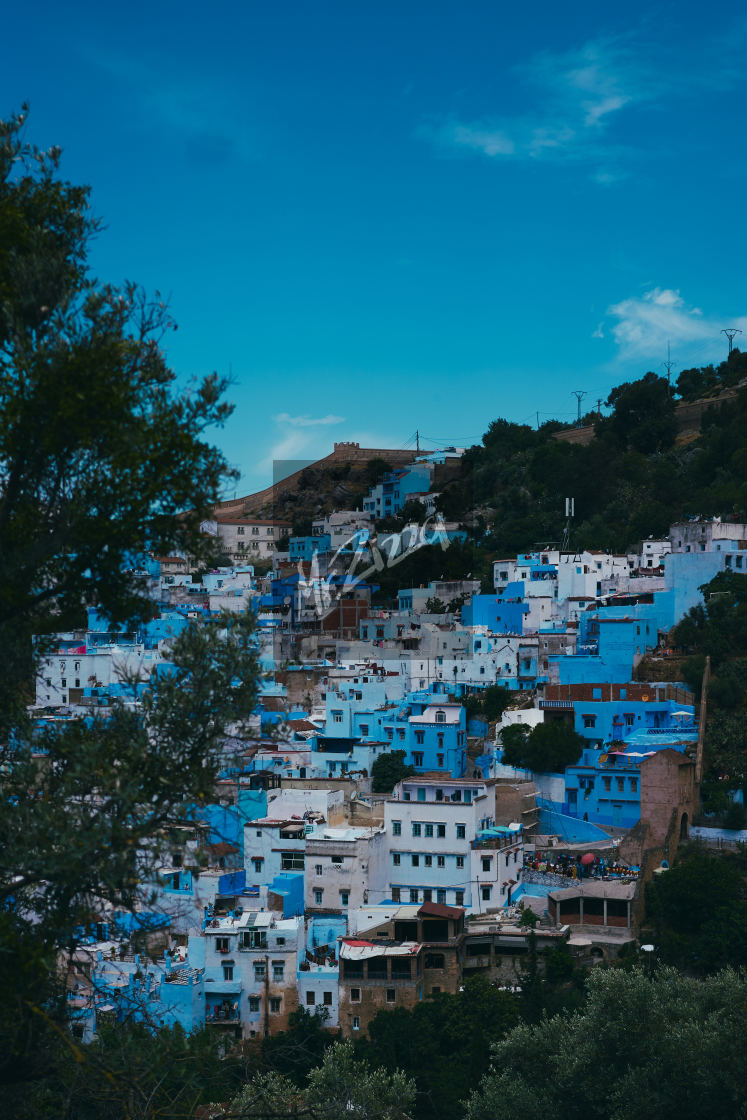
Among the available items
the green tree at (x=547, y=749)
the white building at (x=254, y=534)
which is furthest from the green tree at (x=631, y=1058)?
the white building at (x=254, y=534)

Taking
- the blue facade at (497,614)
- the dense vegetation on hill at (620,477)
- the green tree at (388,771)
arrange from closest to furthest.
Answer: the green tree at (388,771) < the blue facade at (497,614) < the dense vegetation on hill at (620,477)

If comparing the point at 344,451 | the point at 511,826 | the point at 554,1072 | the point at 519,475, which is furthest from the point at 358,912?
the point at 344,451

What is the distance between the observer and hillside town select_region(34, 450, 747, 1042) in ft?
73.4

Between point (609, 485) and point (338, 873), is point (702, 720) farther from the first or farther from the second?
point (609, 485)

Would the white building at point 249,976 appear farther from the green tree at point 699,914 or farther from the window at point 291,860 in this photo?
the green tree at point 699,914

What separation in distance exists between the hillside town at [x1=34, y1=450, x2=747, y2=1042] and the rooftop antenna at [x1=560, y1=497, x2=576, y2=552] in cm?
267

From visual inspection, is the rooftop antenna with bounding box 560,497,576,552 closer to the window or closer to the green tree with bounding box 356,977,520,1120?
the window

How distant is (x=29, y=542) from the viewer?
5.58 m

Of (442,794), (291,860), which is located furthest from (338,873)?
(442,794)

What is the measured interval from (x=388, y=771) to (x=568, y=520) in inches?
840

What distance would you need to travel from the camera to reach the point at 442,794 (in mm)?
26406

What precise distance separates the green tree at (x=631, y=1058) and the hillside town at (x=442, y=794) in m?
4.26

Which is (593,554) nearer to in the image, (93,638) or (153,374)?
(93,638)

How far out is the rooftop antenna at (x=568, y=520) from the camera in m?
46.7
